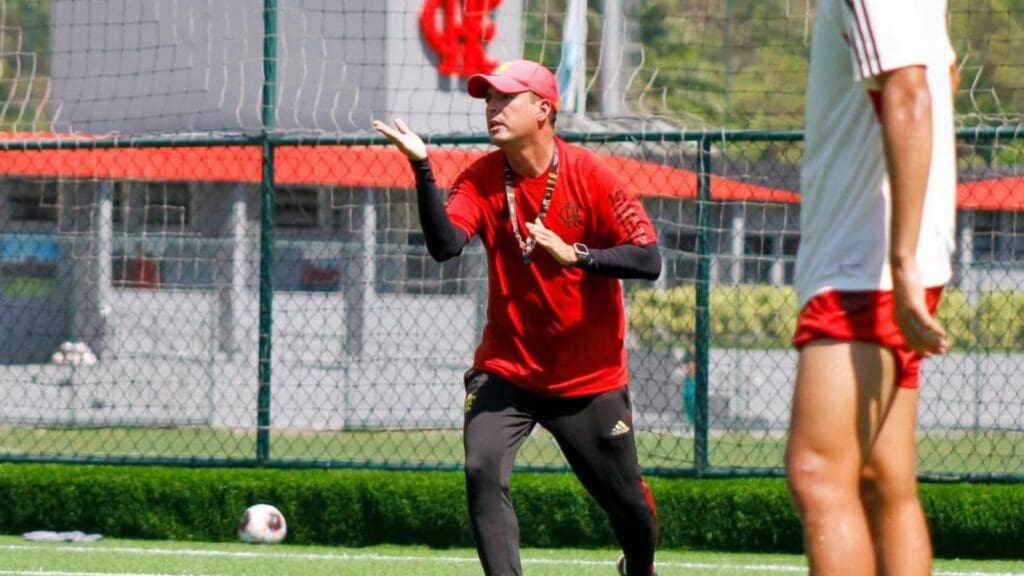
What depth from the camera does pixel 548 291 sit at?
6.05 meters

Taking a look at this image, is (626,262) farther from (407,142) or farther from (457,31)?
(457,31)

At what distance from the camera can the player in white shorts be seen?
3428 mm

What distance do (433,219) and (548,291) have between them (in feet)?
1.76

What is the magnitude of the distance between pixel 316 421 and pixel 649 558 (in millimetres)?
7753

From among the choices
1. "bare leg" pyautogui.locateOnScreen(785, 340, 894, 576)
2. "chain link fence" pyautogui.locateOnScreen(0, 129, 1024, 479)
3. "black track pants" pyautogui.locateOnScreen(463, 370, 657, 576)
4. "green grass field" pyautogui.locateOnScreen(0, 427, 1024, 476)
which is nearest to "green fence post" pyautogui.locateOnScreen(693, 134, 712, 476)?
"chain link fence" pyautogui.locateOnScreen(0, 129, 1024, 479)

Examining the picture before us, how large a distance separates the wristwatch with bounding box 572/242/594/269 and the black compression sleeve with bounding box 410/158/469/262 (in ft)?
1.25

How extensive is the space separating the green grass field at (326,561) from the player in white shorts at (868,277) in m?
4.45

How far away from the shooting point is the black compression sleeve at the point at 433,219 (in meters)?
5.71

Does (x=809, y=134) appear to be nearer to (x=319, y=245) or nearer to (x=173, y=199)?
(x=319, y=245)

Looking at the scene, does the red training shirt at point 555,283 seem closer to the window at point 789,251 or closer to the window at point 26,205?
the window at point 789,251

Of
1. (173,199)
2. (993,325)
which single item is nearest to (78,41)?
(173,199)

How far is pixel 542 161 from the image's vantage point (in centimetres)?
613

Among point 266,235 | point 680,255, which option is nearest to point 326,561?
point 266,235

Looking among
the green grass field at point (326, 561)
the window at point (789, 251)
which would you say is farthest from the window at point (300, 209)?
the green grass field at point (326, 561)
